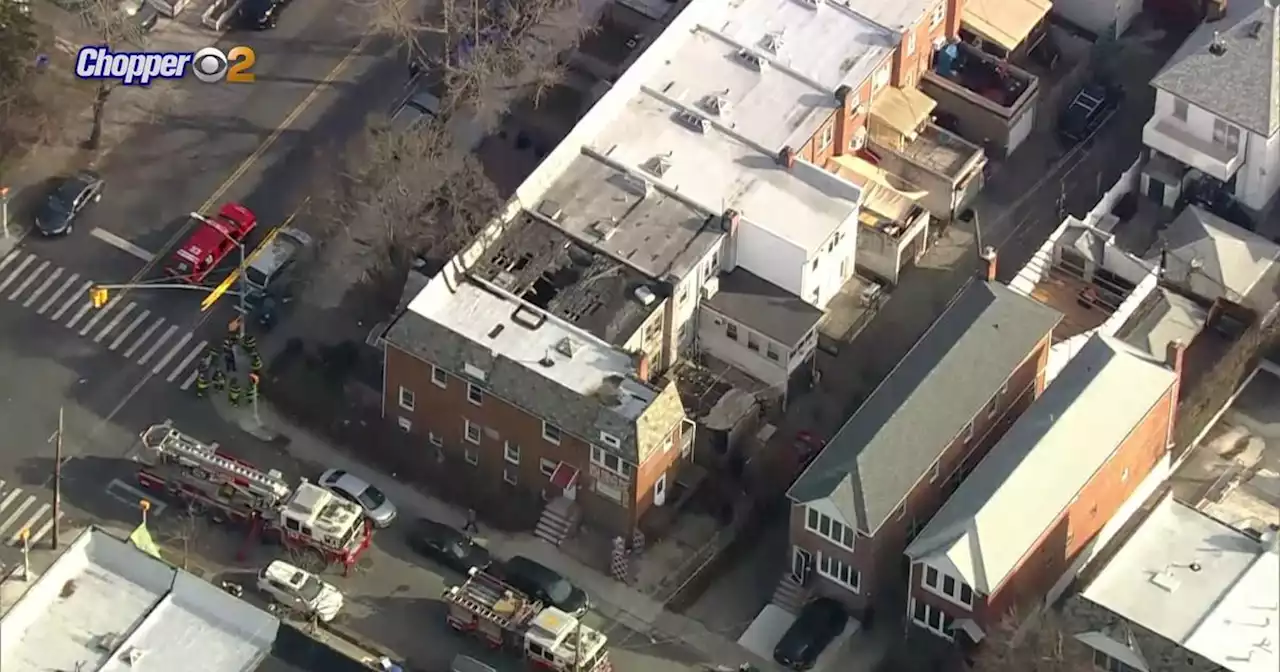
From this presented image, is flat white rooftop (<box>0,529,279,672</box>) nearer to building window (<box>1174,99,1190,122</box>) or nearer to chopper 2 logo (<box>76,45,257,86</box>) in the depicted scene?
chopper 2 logo (<box>76,45,257,86</box>)

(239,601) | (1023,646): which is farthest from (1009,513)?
(239,601)

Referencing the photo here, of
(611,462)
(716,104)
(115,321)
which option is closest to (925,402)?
(611,462)

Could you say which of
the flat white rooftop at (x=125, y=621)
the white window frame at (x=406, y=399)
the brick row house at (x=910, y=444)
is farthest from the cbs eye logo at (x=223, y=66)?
the brick row house at (x=910, y=444)

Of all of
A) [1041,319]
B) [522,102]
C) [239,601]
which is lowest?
[239,601]

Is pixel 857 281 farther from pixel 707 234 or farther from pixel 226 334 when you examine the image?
pixel 226 334

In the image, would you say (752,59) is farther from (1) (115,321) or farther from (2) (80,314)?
(2) (80,314)

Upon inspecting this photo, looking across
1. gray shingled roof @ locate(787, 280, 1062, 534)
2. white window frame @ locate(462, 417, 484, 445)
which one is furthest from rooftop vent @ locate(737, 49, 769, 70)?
white window frame @ locate(462, 417, 484, 445)

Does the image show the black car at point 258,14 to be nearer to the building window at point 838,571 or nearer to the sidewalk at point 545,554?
the sidewalk at point 545,554
